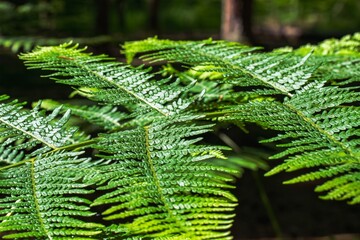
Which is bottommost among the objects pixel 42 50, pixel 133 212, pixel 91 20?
pixel 133 212

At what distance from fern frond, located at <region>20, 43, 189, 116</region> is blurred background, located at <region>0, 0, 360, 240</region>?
34 cm

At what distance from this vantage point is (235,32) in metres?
4.29

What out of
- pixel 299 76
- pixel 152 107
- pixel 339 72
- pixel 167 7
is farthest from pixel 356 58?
pixel 167 7

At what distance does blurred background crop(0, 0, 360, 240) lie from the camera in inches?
173

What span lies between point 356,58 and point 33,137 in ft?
2.30

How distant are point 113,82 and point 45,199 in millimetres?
280

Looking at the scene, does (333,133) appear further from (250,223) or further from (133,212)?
(250,223)

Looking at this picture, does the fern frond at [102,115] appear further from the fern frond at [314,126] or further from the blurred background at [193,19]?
the blurred background at [193,19]

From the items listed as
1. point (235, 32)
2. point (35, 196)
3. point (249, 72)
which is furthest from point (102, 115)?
point (235, 32)

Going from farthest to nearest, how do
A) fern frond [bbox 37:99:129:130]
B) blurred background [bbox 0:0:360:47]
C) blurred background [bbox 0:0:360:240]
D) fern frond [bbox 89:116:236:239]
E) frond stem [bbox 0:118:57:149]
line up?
1. blurred background [bbox 0:0:360:47]
2. blurred background [bbox 0:0:360:240]
3. fern frond [bbox 37:99:129:130]
4. frond stem [bbox 0:118:57:149]
5. fern frond [bbox 89:116:236:239]

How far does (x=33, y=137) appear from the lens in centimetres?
73

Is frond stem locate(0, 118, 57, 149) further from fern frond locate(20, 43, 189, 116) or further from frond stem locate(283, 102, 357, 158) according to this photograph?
frond stem locate(283, 102, 357, 158)

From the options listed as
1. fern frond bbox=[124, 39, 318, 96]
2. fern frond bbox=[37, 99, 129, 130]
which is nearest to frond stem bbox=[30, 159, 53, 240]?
fern frond bbox=[124, 39, 318, 96]

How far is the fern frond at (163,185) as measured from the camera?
0.51m
